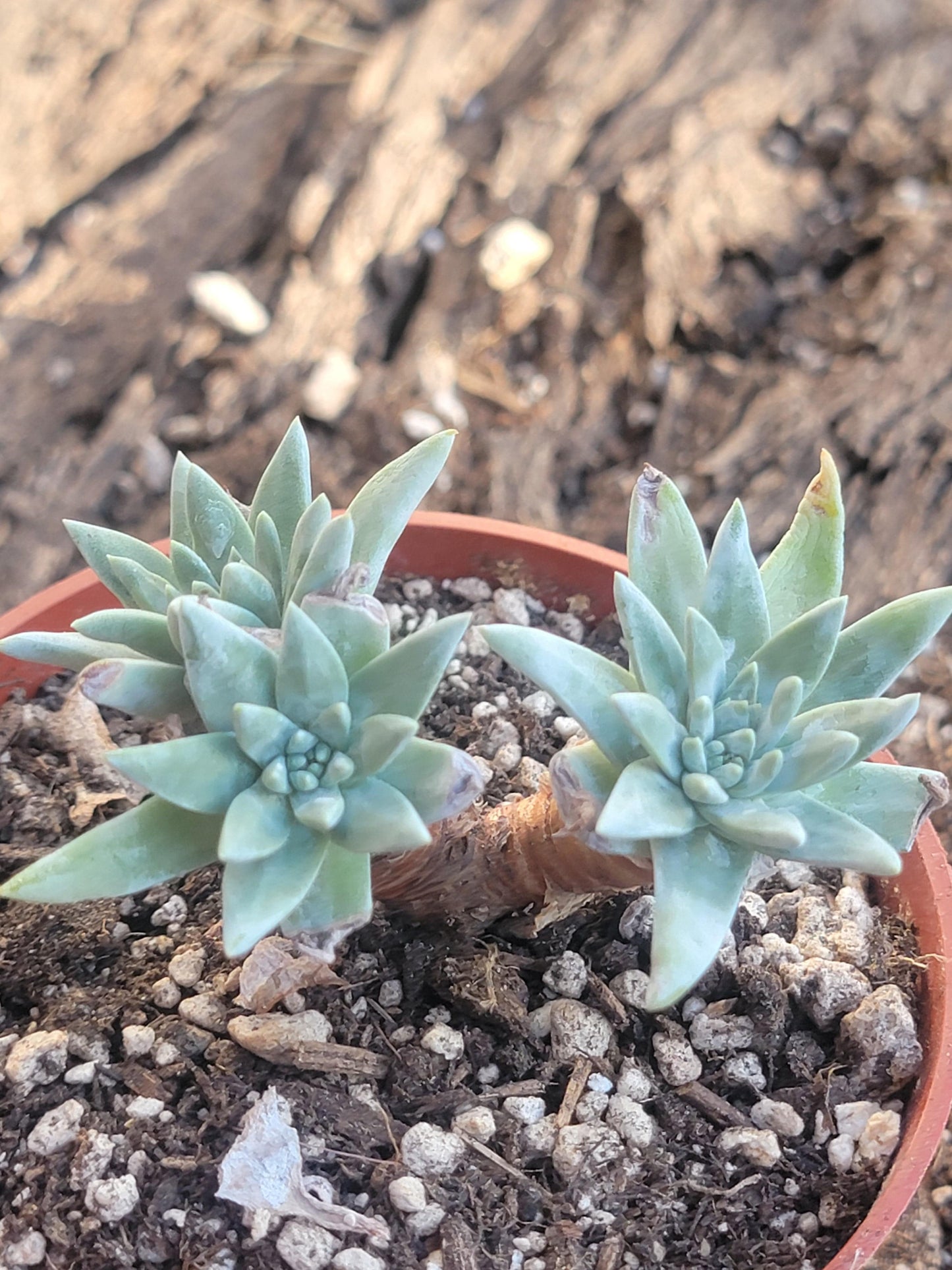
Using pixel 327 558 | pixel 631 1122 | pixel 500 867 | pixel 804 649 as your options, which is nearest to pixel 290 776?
pixel 327 558

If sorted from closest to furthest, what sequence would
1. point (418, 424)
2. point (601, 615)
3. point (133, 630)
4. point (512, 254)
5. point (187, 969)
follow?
point (133, 630), point (187, 969), point (601, 615), point (418, 424), point (512, 254)

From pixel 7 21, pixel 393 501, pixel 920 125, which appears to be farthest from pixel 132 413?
pixel 920 125

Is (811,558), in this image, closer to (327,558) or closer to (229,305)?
(327,558)

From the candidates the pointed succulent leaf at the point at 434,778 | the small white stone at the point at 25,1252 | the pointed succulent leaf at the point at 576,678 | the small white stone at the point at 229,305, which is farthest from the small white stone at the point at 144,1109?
the small white stone at the point at 229,305

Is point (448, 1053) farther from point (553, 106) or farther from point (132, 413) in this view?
point (553, 106)

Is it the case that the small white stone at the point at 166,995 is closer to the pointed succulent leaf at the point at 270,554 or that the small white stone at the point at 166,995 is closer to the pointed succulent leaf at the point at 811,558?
the pointed succulent leaf at the point at 270,554

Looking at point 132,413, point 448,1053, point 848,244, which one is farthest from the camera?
point 848,244
